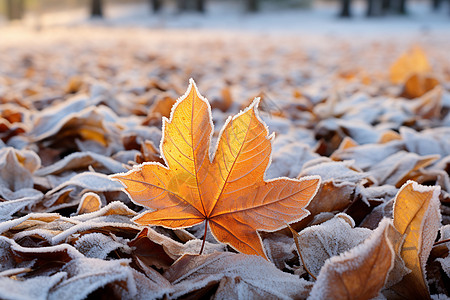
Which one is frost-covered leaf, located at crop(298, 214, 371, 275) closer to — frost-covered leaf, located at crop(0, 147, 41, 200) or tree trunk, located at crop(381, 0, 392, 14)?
frost-covered leaf, located at crop(0, 147, 41, 200)

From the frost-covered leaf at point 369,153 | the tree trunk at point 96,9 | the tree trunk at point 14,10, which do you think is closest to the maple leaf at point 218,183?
the frost-covered leaf at point 369,153

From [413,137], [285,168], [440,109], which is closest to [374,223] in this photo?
[285,168]

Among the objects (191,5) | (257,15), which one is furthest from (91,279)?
(191,5)

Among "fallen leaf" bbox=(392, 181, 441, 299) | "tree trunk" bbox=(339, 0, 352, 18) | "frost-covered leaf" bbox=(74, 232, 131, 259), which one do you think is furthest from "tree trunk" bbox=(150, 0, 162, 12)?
"fallen leaf" bbox=(392, 181, 441, 299)

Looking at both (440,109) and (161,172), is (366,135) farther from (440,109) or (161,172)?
(161,172)

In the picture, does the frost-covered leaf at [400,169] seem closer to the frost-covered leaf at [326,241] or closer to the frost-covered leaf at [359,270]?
the frost-covered leaf at [326,241]

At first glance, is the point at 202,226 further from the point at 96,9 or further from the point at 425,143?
the point at 96,9
